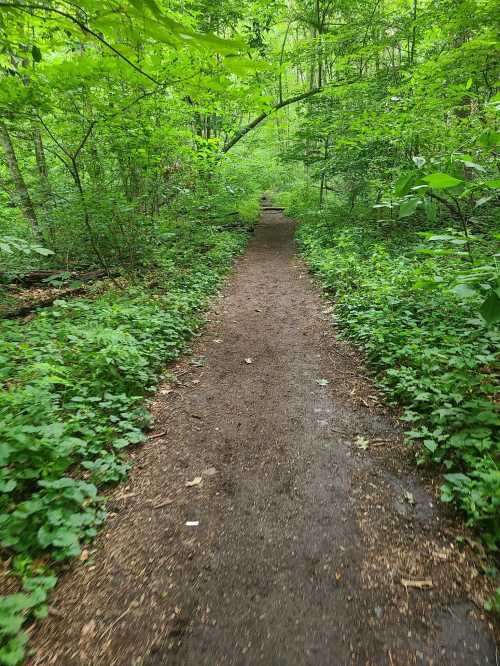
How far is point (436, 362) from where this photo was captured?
3.64m

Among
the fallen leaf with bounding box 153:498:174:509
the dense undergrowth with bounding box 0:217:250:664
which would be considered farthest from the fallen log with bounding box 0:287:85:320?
the fallen leaf with bounding box 153:498:174:509

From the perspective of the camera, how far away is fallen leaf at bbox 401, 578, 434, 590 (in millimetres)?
2012

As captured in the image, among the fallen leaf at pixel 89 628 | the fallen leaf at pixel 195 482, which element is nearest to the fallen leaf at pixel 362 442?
the fallen leaf at pixel 195 482

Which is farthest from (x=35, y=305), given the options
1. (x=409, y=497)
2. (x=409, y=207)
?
(x=409, y=497)

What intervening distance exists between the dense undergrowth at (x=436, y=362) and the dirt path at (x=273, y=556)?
0.88ft

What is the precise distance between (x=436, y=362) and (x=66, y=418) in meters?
3.86

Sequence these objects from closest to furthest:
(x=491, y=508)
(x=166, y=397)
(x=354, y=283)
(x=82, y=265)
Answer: (x=491, y=508)
(x=166, y=397)
(x=354, y=283)
(x=82, y=265)

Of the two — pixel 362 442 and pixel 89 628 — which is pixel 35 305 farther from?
pixel 362 442

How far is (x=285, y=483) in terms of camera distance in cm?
286

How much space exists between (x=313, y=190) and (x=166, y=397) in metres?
→ 18.3

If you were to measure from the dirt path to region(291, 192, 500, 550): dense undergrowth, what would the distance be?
27cm

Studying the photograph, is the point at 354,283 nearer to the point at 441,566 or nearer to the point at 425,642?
the point at 441,566

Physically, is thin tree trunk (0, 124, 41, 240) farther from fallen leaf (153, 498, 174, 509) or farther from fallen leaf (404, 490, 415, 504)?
fallen leaf (404, 490, 415, 504)

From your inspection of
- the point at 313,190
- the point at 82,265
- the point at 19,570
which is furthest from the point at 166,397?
the point at 313,190
